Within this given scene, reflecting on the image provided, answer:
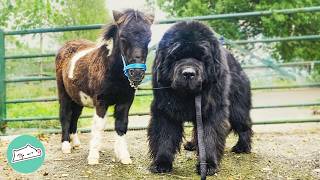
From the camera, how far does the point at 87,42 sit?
6.40m

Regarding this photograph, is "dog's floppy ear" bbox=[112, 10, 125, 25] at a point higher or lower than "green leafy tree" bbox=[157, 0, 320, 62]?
higher

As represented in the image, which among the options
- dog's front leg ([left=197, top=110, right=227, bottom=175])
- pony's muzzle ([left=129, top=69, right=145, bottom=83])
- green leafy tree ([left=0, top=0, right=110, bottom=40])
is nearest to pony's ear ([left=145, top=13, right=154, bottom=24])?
pony's muzzle ([left=129, top=69, right=145, bottom=83])

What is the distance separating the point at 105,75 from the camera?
5.16 metres

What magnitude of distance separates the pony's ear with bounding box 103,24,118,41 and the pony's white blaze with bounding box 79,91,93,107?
0.68 m

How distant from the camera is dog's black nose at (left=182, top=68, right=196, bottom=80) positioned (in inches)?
171

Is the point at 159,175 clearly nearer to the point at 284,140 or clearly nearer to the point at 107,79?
the point at 107,79

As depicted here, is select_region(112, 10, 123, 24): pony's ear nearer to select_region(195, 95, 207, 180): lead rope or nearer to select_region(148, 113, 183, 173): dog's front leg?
select_region(148, 113, 183, 173): dog's front leg

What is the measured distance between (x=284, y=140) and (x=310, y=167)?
5.66ft

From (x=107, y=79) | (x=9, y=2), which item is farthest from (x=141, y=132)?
(x=9, y=2)

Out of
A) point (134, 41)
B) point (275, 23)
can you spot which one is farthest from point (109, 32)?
point (275, 23)

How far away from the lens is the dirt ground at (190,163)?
4.87 metres

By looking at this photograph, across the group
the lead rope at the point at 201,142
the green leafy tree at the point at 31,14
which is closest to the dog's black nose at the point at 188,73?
the lead rope at the point at 201,142

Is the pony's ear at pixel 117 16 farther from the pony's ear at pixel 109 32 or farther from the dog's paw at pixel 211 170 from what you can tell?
the dog's paw at pixel 211 170

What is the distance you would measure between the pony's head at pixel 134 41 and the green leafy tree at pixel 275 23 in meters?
12.6
